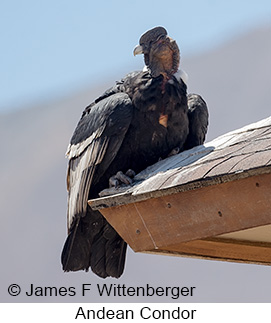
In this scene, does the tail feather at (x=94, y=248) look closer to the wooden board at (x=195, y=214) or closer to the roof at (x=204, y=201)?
the roof at (x=204, y=201)

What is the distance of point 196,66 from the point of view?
39.4 metres

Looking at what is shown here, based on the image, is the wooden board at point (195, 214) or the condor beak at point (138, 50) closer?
the wooden board at point (195, 214)

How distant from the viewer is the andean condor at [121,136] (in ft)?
16.7

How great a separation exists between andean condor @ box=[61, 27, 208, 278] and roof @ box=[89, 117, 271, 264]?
740 millimetres

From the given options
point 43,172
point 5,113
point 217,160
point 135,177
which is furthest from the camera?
point 5,113

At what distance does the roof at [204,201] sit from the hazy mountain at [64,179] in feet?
53.4

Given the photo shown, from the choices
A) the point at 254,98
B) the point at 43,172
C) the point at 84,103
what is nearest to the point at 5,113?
the point at 84,103

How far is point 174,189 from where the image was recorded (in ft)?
12.4

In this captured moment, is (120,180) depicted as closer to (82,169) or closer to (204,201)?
(82,169)

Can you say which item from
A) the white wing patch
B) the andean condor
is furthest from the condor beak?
the white wing patch

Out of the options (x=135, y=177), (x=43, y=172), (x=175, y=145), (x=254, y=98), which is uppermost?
(x=254, y=98)

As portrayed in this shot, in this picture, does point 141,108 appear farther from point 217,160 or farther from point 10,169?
point 10,169

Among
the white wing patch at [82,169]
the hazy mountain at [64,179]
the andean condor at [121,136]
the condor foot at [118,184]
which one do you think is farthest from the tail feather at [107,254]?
the hazy mountain at [64,179]

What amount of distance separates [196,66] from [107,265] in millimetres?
34501
